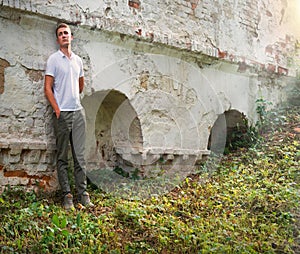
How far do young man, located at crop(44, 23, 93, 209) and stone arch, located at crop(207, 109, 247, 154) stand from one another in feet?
9.52

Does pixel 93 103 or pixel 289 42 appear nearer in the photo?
pixel 93 103

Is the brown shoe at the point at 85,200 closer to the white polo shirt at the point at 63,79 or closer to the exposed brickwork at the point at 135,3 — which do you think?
the white polo shirt at the point at 63,79

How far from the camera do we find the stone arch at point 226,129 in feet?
21.0

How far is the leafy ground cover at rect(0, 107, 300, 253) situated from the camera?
3.14 metres

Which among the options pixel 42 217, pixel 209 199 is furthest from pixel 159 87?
pixel 42 217

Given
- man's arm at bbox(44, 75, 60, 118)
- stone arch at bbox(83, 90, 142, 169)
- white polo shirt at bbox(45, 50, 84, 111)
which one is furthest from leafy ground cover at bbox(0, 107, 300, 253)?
white polo shirt at bbox(45, 50, 84, 111)

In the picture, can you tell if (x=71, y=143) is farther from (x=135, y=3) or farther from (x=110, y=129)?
(x=135, y=3)

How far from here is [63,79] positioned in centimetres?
401

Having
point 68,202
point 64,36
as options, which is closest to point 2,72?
point 64,36

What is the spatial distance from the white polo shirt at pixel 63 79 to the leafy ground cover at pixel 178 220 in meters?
1.00

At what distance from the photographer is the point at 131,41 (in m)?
4.79

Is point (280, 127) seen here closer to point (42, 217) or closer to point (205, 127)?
point (205, 127)

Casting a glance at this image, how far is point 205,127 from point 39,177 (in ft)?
8.78

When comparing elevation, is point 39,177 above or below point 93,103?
below
